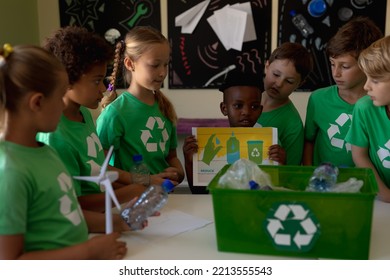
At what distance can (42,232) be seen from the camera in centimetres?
103

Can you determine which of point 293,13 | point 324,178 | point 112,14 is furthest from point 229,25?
point 324,178

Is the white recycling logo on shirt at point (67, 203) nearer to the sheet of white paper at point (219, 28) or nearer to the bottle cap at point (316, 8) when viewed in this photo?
the sheet of white paper at point (219, 28)

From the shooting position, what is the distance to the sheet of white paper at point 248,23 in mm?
3512

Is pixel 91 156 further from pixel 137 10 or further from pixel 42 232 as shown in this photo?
pixel 137 10

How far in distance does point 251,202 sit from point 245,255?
161 mm

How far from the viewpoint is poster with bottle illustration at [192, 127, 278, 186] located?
5.78ft

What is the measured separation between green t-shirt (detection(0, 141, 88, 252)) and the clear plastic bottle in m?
2.84

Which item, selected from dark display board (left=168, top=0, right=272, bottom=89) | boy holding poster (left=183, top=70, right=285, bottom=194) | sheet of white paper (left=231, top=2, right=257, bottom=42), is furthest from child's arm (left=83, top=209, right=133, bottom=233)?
sheet of white paper (left=231, top=2, right=257, bottom=42)

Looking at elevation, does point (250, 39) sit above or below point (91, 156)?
above

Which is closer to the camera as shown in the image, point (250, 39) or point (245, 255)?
point (245, 255)

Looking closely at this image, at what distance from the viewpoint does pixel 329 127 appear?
6.56 feet

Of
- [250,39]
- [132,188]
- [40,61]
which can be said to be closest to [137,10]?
[250,39]

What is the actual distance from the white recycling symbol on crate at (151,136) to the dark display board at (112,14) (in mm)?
1855

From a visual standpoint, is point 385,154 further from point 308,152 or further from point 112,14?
point 112,14
